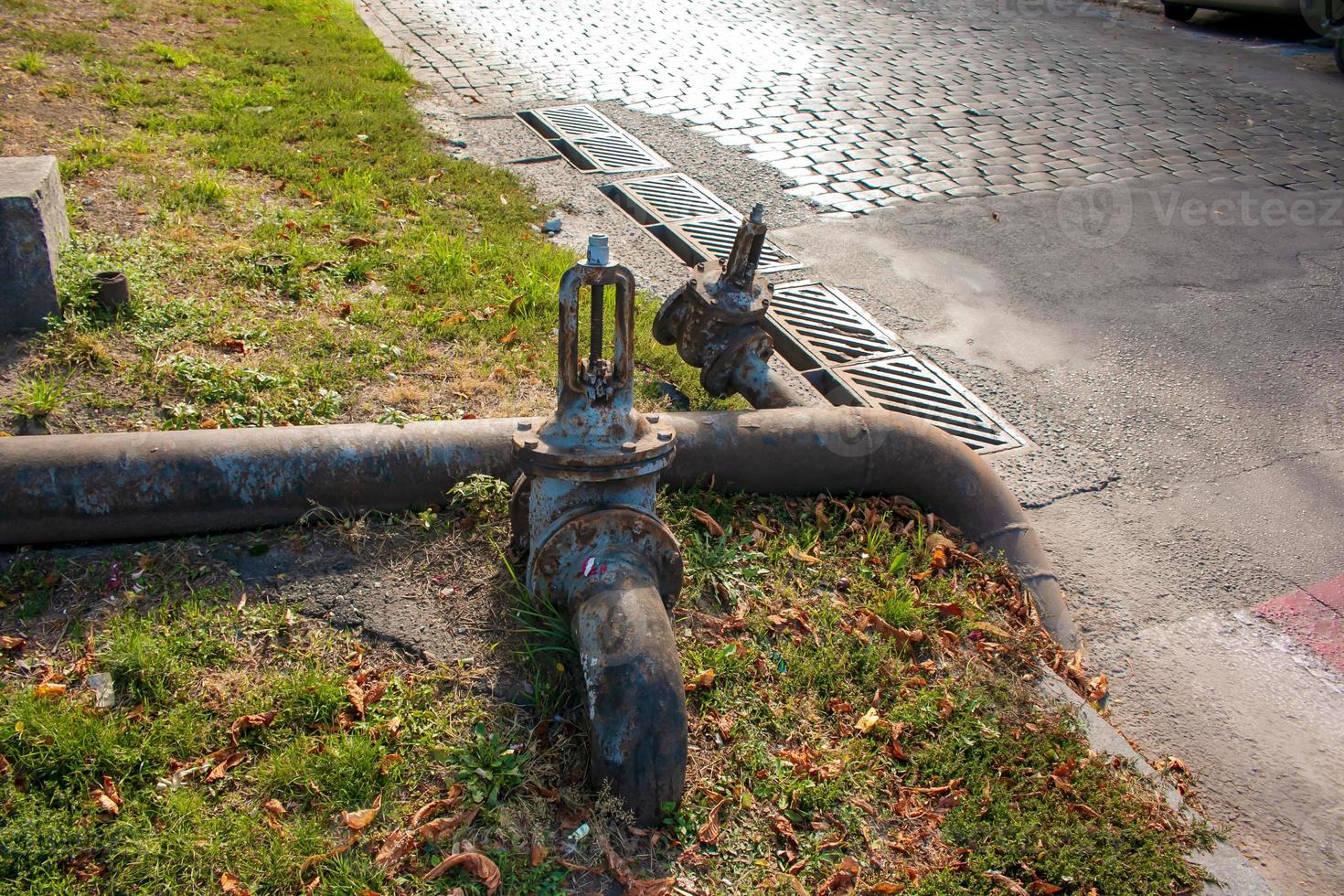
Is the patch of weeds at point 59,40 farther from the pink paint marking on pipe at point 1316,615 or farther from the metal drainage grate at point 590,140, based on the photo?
the pink paint marking on pipe at point 1316,615

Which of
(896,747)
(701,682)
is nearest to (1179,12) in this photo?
(896,747)

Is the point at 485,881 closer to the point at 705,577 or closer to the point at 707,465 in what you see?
the point at 705,577

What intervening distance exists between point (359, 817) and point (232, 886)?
32 cm

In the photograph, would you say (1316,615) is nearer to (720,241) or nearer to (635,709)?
(635,709)

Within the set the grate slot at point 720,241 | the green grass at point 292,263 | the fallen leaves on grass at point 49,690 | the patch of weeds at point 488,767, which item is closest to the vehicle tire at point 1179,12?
the grate slot at point 720,241

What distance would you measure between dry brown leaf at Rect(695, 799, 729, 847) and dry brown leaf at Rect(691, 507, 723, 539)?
1.19 metres

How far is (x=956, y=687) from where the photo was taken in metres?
3.19

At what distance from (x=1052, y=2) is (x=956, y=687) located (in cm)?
1372

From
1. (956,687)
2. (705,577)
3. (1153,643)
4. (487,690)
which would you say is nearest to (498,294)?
(705,577)

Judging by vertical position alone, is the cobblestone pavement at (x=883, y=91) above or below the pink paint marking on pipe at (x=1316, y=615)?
above

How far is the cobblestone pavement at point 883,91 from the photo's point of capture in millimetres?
7746

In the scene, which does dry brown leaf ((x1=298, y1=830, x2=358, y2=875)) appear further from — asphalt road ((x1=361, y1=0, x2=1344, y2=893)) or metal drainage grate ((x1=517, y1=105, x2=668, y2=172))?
metal drainage grate ((x1=517, y1=105, x2=668, y2=172))

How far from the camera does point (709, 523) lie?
145 inches

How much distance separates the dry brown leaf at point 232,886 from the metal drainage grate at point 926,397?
328cm
